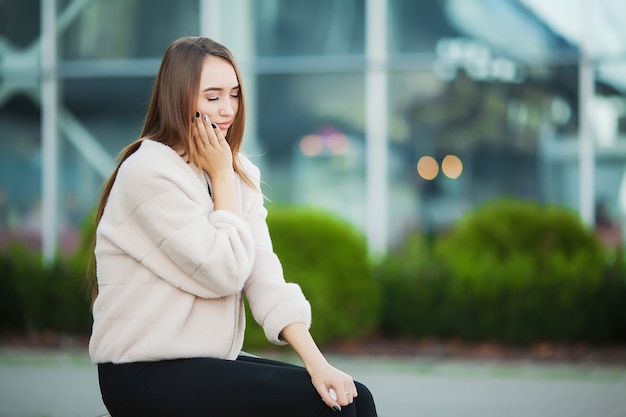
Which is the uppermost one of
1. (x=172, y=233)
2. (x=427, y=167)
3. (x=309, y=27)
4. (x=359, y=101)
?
(x=309, y=27)

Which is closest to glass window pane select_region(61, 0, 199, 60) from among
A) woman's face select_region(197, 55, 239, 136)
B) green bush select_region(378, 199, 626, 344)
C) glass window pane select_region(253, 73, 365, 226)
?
glass window pane select_region(253, 73, 365, 226)

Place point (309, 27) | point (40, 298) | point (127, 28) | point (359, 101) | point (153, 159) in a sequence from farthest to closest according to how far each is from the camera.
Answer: point (127, 28) < point (309, 27) < point (359, 101) < point (40, 298) < point (153, 159)

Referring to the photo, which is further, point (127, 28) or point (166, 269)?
point (127, 28)

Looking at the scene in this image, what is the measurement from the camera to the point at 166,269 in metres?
2.53

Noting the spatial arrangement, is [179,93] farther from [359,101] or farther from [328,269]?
[359,101]

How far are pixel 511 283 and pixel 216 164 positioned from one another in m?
6.26

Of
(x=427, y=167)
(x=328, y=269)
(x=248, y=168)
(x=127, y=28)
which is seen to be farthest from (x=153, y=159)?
(x=127, y=28)

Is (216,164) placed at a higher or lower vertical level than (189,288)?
higher

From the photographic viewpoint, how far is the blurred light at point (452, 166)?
1078 centimetres

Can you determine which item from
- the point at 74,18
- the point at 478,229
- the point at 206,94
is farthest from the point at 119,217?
the point at 74,18

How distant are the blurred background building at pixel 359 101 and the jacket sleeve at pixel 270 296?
7878 mm

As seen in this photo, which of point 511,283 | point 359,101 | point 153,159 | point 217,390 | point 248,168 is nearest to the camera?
point 217,390

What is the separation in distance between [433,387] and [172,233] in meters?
4.64

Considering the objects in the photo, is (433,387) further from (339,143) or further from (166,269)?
(339,143)
